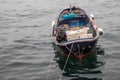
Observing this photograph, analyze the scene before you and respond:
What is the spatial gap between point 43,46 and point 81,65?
4802 mm

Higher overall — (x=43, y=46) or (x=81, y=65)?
(x=43, y=46)

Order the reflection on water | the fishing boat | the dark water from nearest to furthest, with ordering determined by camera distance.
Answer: the reflection on water → the dark water → the fishing boat

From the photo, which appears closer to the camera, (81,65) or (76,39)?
(81,65)

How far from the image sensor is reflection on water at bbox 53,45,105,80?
1653 centimetres

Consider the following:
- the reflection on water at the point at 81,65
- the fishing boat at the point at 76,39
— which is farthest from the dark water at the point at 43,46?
the fishing boat at the point at 76,39

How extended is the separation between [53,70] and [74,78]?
1.83m

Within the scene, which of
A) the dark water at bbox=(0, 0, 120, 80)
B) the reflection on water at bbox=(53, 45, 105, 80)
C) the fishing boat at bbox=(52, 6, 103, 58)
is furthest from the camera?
the fishing boat at bbox=(52, 6, 103, 58)

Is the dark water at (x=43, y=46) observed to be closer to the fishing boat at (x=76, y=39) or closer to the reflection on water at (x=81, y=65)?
the reflection on water at (x=81, y=65)

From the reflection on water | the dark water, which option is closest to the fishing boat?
the reflection on water

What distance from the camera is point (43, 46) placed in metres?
21.2

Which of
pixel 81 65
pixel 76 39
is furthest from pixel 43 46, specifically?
pixel 81 65

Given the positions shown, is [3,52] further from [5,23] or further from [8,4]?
[8,4]

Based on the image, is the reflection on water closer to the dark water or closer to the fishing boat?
the dark water

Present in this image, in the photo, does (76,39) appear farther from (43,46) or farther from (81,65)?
(43,46)
